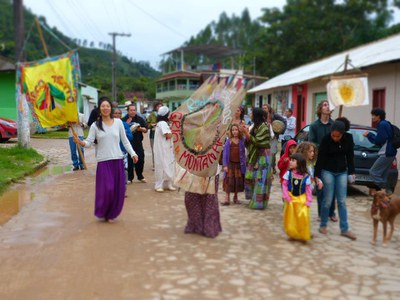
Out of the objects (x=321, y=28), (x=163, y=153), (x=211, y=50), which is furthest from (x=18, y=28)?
(x=211, y=50)

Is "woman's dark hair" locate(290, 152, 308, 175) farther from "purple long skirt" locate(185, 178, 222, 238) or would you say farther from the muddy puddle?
the muddy puddle

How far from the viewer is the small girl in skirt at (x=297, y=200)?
18.3 ft

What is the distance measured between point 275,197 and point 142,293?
493 cm

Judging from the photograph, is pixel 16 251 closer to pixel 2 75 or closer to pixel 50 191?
pixel 50 191

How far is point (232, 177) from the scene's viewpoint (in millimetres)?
7672

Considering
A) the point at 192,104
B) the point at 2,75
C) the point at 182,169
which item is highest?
the point at 2,75

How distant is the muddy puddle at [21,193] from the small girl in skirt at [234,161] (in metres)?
3.40

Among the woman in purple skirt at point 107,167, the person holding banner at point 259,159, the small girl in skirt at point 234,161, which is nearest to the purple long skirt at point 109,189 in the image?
the woman in purple skirt at point 107,167

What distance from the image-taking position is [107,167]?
6.33 meters

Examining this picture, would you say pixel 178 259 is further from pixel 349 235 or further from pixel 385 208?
pixel 385 208

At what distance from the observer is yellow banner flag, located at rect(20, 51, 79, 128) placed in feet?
22.9

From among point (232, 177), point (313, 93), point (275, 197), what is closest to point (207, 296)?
point (232, 177)

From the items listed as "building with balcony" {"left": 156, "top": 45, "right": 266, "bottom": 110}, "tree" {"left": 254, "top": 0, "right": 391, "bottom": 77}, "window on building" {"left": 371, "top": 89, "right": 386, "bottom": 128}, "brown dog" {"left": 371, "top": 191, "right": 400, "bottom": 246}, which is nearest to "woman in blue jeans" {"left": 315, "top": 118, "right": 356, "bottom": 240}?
"brown dog" {"left": 371, "top": 191, "right": 400, "bottom": 246}

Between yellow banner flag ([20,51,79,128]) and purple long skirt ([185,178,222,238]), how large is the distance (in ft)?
7.95
